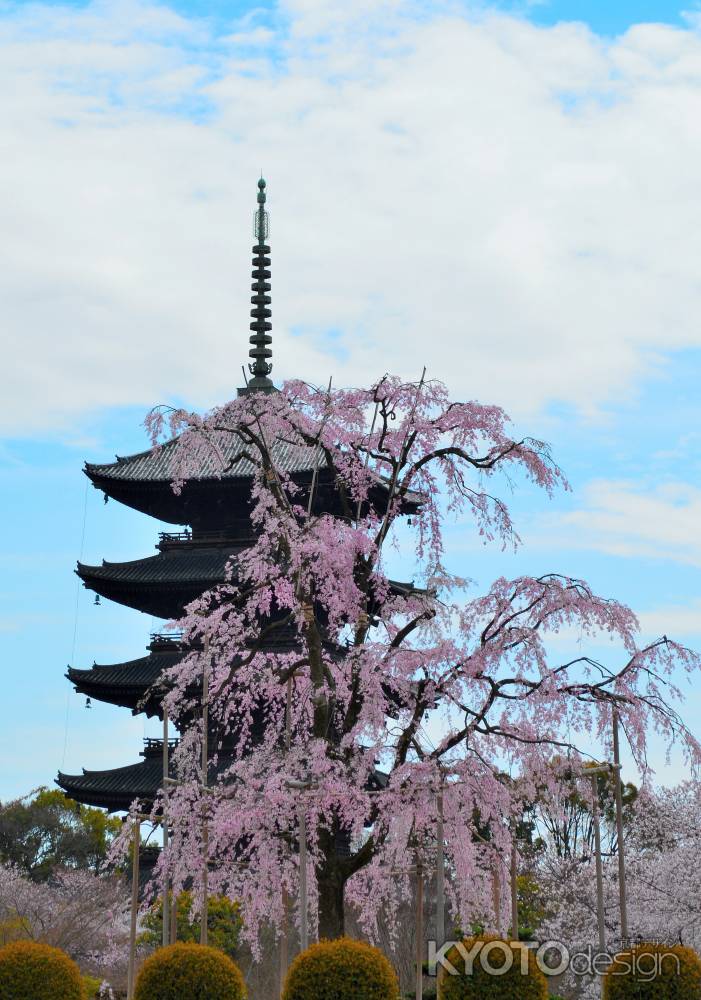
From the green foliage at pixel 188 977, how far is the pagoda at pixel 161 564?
16216 mm

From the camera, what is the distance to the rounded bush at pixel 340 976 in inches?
762

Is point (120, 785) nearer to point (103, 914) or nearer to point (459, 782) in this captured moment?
point (103, 914)

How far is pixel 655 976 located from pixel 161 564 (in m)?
21.5

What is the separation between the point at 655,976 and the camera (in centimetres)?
2058

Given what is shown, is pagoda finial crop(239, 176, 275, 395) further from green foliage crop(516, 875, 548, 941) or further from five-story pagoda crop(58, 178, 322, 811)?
green foliage crop(516, 875, 548, 941)

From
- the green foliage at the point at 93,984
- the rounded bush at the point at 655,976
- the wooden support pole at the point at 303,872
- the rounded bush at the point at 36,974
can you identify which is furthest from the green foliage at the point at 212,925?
the rounded bush at the point at 655,976

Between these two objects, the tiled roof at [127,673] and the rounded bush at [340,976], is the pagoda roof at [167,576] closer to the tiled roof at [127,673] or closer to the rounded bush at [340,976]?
the tiled roof at [127,673]

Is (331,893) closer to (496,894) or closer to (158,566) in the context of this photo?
(496,894)

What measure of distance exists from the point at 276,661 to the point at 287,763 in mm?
3310

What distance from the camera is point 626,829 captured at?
155ft

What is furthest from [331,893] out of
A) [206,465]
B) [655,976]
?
[206,465]

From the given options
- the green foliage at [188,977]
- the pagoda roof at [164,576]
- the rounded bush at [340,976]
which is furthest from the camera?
the pagoda roof at [164,576]

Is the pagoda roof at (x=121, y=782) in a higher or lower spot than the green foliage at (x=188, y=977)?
higher

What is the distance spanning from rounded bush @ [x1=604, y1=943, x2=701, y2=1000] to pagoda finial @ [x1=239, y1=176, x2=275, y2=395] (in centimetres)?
2328
